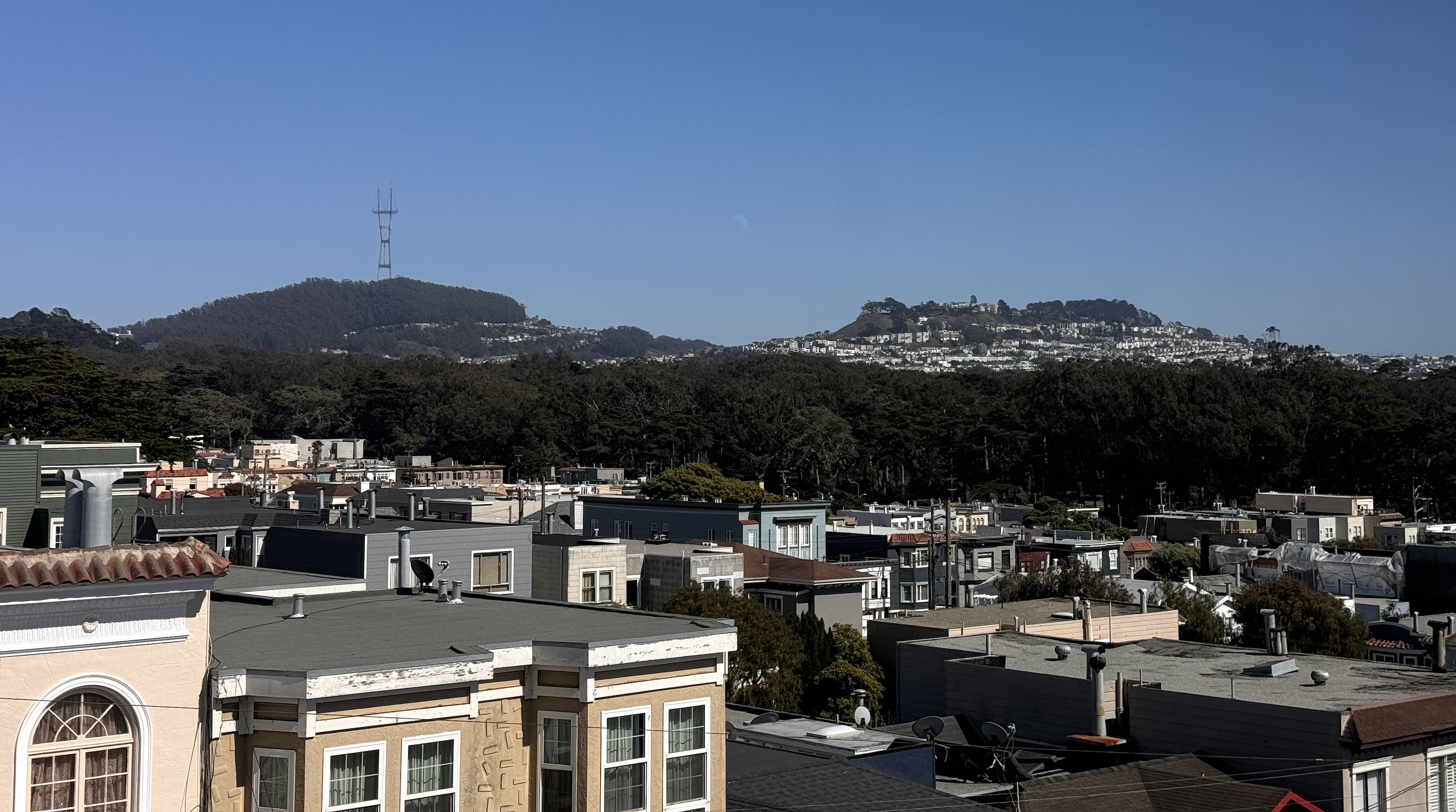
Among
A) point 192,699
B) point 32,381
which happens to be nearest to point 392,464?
point 32,381

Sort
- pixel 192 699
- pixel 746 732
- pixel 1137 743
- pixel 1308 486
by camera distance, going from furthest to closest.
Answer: pixel 1308 486, pixel 1137 743, pixel 746 732, pixel 192 699

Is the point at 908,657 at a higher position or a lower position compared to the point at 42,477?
lower

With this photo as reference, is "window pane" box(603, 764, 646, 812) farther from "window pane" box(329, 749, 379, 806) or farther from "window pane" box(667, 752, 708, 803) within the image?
"window pane" box(329, 749, 379, 806)

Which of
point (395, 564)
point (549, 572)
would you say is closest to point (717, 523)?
point (549, 572)

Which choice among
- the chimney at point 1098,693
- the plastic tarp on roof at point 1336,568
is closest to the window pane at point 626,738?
the chimney at point 1098,693

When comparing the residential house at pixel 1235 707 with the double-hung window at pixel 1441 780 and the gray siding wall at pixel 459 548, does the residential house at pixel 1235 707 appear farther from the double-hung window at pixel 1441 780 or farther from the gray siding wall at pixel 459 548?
the gray siding wall at pixel 459 548

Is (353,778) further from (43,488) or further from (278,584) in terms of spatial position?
(43,488)

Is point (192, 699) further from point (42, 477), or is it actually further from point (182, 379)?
point (182, 379)

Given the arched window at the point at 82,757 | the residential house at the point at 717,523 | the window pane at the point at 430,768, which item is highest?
the arched window at the point at 82,757
